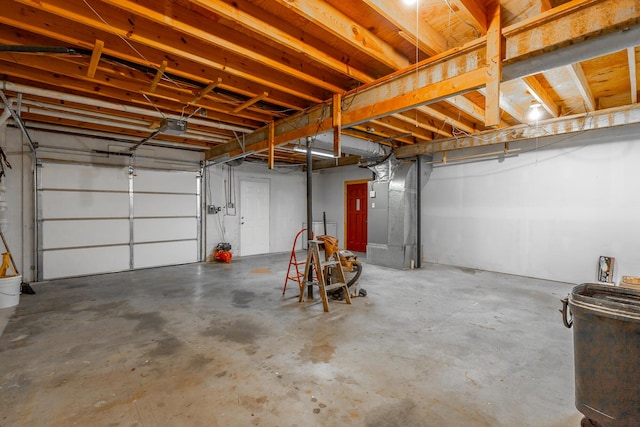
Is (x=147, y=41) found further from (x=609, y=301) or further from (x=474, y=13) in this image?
(x=609, y=301)

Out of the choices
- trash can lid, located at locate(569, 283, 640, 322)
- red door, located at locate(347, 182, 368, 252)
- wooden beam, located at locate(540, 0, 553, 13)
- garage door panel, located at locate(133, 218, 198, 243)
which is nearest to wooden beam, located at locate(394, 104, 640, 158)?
red door, located at locate(347, 182, 368, 252)

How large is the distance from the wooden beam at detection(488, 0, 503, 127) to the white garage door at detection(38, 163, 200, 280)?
6272 mm

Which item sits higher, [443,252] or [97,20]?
[97,20]

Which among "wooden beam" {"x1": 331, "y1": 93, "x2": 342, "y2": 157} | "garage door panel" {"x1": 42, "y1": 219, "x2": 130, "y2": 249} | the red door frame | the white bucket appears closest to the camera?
"wooden beam" {"x1": 331, "y1": 93, "x2": 342, "y2": 157}

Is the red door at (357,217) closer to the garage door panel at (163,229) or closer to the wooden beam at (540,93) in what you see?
the garage door panel at (163,229)

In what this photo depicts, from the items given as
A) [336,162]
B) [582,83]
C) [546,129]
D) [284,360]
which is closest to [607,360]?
[284,360]

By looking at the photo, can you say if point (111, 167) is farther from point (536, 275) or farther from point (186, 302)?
point (536, 275)

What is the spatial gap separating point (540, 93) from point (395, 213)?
3.16 m

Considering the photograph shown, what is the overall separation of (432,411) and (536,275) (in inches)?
183

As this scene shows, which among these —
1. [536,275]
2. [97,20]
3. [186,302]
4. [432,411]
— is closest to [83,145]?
[186,302]

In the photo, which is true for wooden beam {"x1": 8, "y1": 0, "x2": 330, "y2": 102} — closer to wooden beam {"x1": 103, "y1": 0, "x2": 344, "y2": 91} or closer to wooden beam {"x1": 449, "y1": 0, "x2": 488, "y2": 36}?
wooden beam {"x1": 103, "y1": 0, "x2": 344, "y2": 91}

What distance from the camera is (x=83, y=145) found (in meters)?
5.56

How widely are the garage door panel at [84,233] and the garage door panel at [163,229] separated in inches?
8.4

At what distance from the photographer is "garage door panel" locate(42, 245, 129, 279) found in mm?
5246
